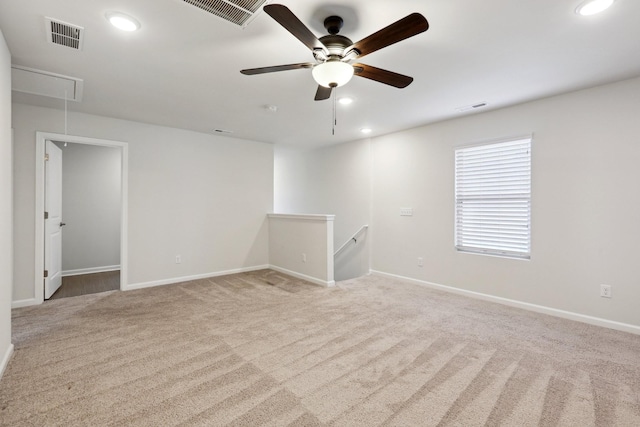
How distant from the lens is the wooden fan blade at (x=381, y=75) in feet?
6.87

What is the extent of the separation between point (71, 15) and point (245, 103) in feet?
5.74

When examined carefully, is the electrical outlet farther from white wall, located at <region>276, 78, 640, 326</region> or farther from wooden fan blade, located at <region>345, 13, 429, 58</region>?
wooden fan blade, located at <region>345, 13, 429, 58</region>

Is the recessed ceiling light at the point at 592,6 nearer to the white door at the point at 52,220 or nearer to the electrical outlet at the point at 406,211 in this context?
the electrical outlet at the point at 406,211

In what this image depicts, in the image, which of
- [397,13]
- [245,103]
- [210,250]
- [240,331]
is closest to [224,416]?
[240,331]

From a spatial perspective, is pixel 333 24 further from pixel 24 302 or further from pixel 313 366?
pixel 24 302

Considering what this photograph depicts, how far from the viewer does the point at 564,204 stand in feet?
10.6

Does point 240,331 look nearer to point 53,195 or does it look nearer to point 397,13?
point 397,13

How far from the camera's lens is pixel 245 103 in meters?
3.53

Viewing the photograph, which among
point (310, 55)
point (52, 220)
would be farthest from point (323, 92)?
point (52, 220)

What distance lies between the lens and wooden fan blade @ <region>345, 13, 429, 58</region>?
5.10 ft

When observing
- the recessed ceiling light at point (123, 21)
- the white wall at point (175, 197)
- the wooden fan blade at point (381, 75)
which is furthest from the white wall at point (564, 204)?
the recessed ceiling light at point (123, 21)

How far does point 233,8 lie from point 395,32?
0.99 m

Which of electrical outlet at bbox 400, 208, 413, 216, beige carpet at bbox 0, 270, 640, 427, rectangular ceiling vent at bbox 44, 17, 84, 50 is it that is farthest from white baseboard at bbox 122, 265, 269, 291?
rectangular ceiling vent at bbox 44, 17, 84, 50

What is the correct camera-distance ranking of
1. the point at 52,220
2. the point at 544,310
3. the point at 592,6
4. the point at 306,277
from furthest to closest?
1. the point at 306,277
2. the point at 52,220
3. the point at 544,310
4. the point at 592,6
